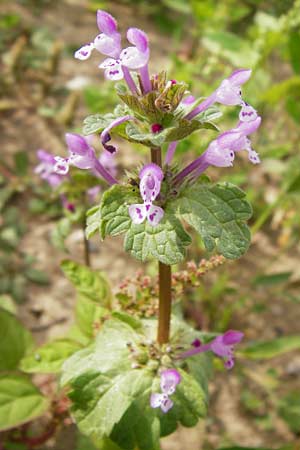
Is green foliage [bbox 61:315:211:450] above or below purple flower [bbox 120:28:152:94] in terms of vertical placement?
below

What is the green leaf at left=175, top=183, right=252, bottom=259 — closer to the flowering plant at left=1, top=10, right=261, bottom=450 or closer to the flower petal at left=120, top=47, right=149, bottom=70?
the flowering plant at left=1, top=10, right=261, bottom=450

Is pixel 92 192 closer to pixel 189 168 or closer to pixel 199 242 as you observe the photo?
pixel 189 168

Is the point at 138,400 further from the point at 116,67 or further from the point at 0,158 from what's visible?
the point at 0,158

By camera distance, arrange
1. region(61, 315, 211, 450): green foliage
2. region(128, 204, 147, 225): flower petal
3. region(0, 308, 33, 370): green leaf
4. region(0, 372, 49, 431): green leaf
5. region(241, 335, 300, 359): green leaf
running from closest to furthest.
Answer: region(128, 204, 147, 225): flower petal → region(61, 315, 211, 450): green foliage → region(0, 372, 49, 431): green leaf → region(0, 308, 33, 370): green leaf → region(241, 335, 300, 359): green leaf

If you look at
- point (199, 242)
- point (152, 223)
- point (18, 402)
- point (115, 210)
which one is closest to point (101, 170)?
point (115, 210)

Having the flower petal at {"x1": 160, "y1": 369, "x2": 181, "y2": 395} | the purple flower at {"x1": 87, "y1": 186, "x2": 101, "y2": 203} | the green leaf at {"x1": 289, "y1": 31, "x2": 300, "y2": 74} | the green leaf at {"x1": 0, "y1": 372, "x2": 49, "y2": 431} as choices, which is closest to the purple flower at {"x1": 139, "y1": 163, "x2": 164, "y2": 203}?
the flower petal at {"x1": 160, "y1": 369, "x2": 181, "y2": 395}

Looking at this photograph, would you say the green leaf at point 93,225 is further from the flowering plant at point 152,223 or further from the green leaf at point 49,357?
the green leaf at point 49,357
